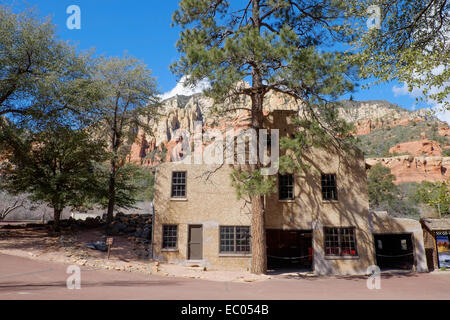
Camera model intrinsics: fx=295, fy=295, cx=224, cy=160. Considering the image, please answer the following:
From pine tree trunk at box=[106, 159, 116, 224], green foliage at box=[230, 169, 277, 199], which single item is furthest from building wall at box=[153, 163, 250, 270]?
pine tree trunk at box=[106, 159, 116, 224]

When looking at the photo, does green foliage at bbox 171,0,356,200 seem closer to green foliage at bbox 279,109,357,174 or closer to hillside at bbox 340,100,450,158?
green foliage at bbox 279,109,357,174

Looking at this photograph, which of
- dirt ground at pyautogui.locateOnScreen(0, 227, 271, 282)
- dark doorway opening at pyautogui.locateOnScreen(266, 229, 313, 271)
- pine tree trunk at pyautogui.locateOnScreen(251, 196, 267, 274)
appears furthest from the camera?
dark doorway opening at pyautogui.locateOnScreen(266, 229, 313, 271)

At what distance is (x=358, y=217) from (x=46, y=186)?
64.5 feet

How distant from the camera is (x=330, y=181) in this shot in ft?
58.6

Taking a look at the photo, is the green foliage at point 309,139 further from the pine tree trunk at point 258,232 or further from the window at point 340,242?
the window at point 340,242

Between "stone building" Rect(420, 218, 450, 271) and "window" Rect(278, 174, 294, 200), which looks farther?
"stone building" Rect(420, 218, 450, 271)

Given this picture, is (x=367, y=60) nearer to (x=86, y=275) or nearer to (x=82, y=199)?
(x=86, y=275)

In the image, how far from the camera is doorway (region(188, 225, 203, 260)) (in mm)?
16938

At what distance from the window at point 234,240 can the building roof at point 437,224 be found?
37.2ft

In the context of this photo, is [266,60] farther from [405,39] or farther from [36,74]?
[36,74]

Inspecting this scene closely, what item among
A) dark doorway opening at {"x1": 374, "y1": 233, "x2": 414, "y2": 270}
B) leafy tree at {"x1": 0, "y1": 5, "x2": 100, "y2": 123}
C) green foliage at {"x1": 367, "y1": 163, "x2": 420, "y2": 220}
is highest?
leafy tree at {"x1": 0, "y1": 5, "x2": 100, "y2": 123}

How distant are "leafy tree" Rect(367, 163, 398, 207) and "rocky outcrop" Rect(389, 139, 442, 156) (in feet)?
130

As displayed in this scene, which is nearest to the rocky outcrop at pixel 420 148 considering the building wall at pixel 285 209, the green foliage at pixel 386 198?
the green foliage at pixel 386 198
